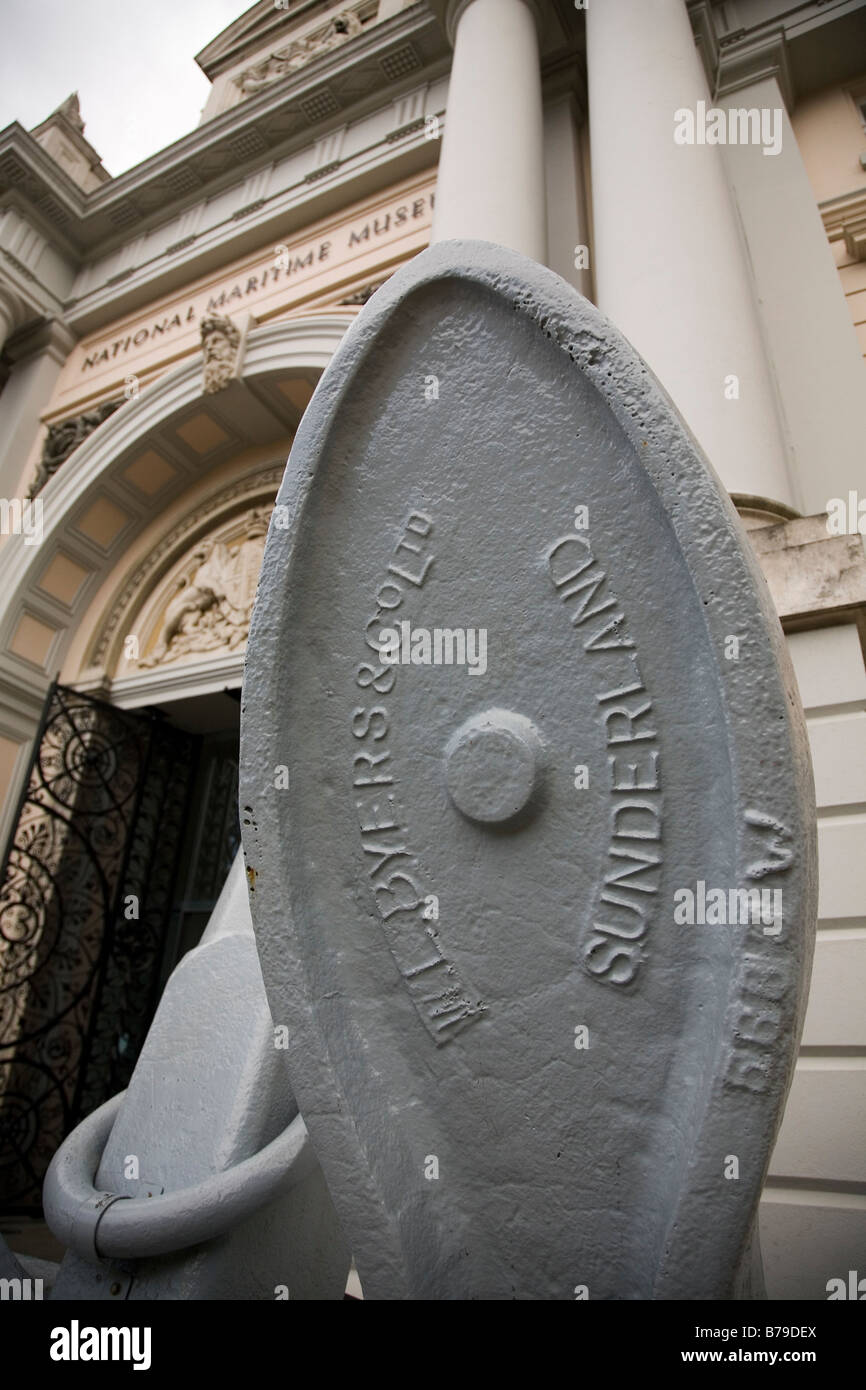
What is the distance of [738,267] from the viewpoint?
3.24 meters

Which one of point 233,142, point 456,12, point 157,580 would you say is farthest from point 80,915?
point 456,12

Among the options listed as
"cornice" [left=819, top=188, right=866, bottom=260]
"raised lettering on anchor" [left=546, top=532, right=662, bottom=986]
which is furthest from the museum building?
"raised lettering on anchor" [left=546, top=532, right=662, bottom=986]

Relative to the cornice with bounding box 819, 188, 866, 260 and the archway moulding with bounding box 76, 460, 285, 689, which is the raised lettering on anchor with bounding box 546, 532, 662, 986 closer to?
the cornice with bounding box 819, 188, 866, 260

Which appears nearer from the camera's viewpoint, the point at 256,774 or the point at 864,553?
the point at 256,774

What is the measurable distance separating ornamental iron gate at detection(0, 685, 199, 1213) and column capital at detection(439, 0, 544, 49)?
4.91 meters

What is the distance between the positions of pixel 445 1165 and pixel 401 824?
39 cm

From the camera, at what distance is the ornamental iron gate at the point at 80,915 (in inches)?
179

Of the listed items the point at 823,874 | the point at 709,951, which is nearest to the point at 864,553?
the point at 823,874

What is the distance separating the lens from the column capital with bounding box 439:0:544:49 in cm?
469

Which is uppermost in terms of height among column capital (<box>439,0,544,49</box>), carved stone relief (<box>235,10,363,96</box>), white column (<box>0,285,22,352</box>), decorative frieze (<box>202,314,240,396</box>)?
carved stone relief (<box>235,10,363,96</box>)

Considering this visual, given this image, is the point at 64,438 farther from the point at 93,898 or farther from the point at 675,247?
the point at 675,247

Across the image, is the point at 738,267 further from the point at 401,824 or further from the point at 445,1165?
the point at 445,1165

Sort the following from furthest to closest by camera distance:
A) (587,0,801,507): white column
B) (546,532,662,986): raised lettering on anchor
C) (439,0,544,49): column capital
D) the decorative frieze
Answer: the decorative frieze
(439,0,544,49): column capital
(587,0,801,507): white column
(546,532,662,986): raised lettering on anchor

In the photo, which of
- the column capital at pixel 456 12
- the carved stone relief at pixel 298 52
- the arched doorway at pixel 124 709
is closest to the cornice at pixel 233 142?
the column capital at pixel 456 12
